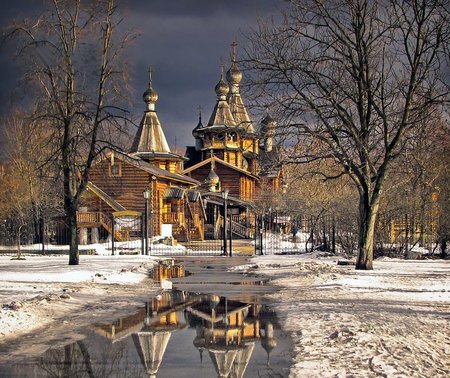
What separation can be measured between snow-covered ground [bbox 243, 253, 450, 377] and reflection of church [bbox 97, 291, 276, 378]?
0.58 meters

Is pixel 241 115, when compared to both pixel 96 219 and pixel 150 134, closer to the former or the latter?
pixel 96 219

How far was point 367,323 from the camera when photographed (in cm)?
1013

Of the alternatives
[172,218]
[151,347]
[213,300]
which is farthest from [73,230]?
[172,218]

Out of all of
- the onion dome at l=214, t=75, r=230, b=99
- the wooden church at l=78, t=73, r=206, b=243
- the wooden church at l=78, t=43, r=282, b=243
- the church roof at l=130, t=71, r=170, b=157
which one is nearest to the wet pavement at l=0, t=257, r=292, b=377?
the wooden church at l=78, t=43, r=282, b=243

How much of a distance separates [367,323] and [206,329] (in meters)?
2.51

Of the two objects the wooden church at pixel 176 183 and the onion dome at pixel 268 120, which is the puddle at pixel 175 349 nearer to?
the onion dome at pixel 268 120

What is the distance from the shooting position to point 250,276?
69.9ft

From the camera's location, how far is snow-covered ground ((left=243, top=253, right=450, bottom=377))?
24.6 ft

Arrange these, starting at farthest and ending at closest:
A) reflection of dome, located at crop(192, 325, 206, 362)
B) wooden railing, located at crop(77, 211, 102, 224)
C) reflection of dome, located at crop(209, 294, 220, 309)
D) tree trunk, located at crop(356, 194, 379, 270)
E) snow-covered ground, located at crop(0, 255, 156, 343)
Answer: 1. wooden railing, located at crop(77, 211, 102, 224)
2. tree trunk, located at crop(356, 194, 379, 270)
3. reflection of dome, located at crop(209, 294, 220, 309)
4. snow-covered ground, located at crop(0, 255, 156, 343)
5. reflection of dome, located at crop(192, 325, 206, 362)

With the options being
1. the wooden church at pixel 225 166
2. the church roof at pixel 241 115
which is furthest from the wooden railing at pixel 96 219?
the wooden church at pixel 225 166

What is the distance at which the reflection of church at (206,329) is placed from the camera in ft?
26.7

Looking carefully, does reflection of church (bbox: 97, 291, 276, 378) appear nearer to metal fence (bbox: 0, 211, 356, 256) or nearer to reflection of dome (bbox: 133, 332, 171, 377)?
reflection of dome (bbox: 133, 332, 171, 377)

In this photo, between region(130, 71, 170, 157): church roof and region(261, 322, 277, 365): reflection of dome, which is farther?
region(130, 71, 170, 157): church roof

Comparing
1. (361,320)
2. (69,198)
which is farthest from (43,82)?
(361,320)
